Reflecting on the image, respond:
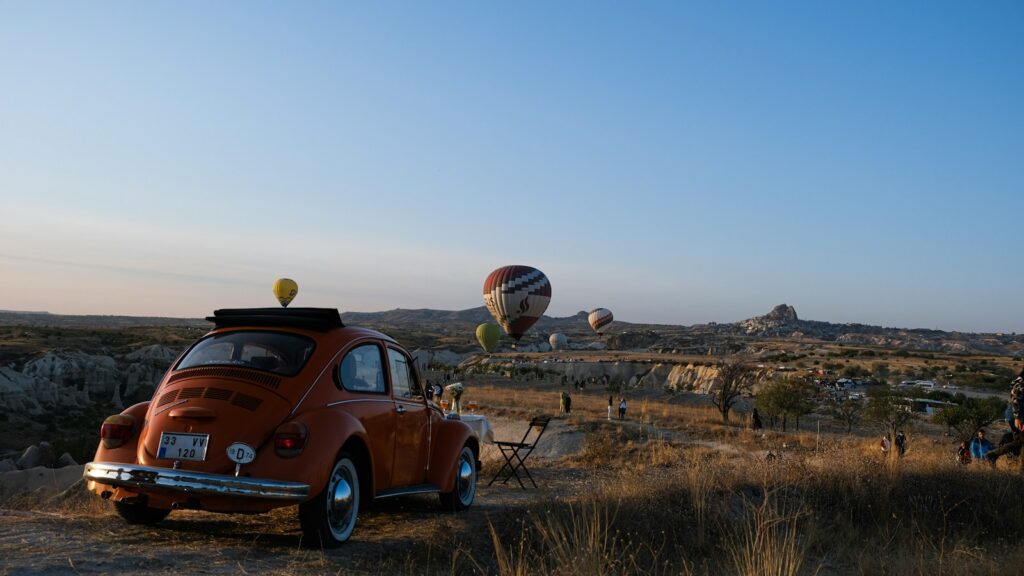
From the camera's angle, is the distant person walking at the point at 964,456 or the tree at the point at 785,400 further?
the tree at the point at 785,400

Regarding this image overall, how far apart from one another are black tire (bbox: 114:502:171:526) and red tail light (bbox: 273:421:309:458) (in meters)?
1.85

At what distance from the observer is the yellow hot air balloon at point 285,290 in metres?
65.2

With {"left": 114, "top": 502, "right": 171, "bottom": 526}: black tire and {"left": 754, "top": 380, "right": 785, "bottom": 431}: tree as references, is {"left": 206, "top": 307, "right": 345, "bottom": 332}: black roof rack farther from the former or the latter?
{"left": 754, "top": 380, "right": 785, "bottom": 431}: tree

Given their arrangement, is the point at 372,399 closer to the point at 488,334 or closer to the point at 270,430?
the point at 270,430

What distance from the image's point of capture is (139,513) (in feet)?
25.6

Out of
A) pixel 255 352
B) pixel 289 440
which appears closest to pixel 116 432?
pixel 255 352

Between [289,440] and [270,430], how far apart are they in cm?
23

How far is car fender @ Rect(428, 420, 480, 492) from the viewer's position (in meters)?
9.30

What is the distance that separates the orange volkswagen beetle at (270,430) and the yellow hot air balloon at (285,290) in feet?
193

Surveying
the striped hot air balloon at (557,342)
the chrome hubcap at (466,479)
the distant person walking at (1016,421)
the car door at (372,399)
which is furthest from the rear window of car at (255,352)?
the striped hot air balloon at (557,342)

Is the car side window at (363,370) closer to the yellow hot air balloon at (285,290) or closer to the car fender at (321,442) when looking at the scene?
the car fender at (321,442)

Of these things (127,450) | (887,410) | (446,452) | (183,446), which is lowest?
(887,410)

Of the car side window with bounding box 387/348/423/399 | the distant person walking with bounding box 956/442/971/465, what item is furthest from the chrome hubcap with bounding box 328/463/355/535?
the distant person walking with bounding box 956/442/971/465

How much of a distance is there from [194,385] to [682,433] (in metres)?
22.7
